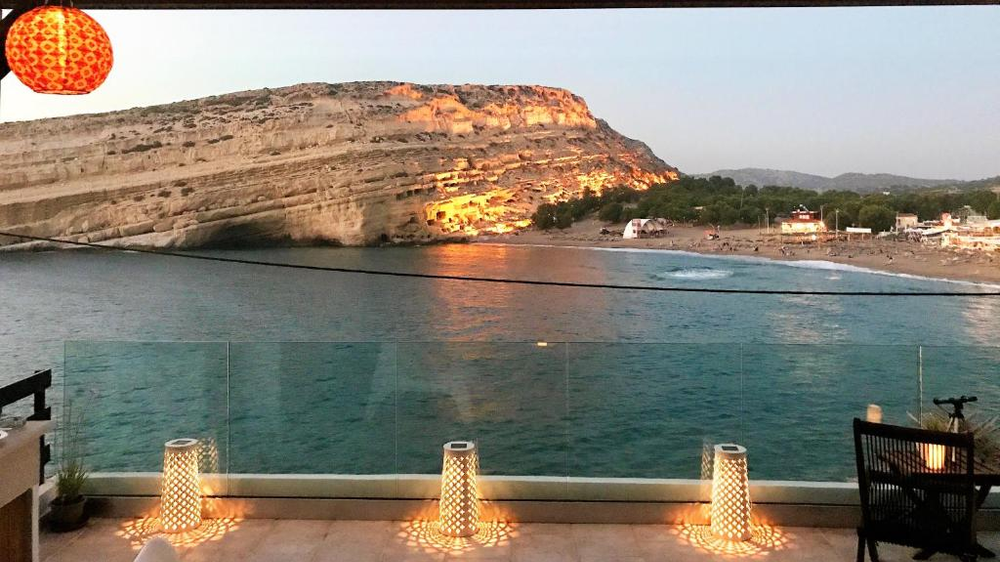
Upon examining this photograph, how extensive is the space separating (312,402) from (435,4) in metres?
1.80

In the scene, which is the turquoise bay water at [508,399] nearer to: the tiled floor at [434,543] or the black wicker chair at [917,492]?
the tiled floor at [434,543]

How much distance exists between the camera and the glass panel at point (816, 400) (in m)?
3.07

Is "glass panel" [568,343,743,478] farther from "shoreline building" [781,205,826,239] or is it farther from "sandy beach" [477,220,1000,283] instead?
"shoreline building" [781,205,826,239]

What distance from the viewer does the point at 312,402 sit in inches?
130

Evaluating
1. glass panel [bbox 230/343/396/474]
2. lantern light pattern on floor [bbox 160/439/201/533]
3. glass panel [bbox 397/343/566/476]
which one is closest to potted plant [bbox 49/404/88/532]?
lantern light pattern on floor [bbox 160/439/201/533]

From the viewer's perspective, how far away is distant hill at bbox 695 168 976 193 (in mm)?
47312

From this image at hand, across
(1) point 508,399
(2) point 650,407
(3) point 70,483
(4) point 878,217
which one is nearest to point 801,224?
(4) point 878,217

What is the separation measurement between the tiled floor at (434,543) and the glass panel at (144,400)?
31 cm

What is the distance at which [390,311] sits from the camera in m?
40.0

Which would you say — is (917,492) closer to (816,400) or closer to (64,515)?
(816,400)

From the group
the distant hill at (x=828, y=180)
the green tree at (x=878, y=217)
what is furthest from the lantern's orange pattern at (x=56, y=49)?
the distant hill at (x=828, y=180)

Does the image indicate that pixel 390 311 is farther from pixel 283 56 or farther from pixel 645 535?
pixel 645 535

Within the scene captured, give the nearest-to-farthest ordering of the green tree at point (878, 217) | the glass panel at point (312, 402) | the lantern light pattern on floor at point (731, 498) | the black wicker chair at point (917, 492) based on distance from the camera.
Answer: the black wicker chair at point (917, 492)
the lantern light pattern on floor at point (731, 498)
the glass panel at point (312, 402)
the green tree at point (878, 217)

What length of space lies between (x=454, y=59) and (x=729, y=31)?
→ 19907mm
